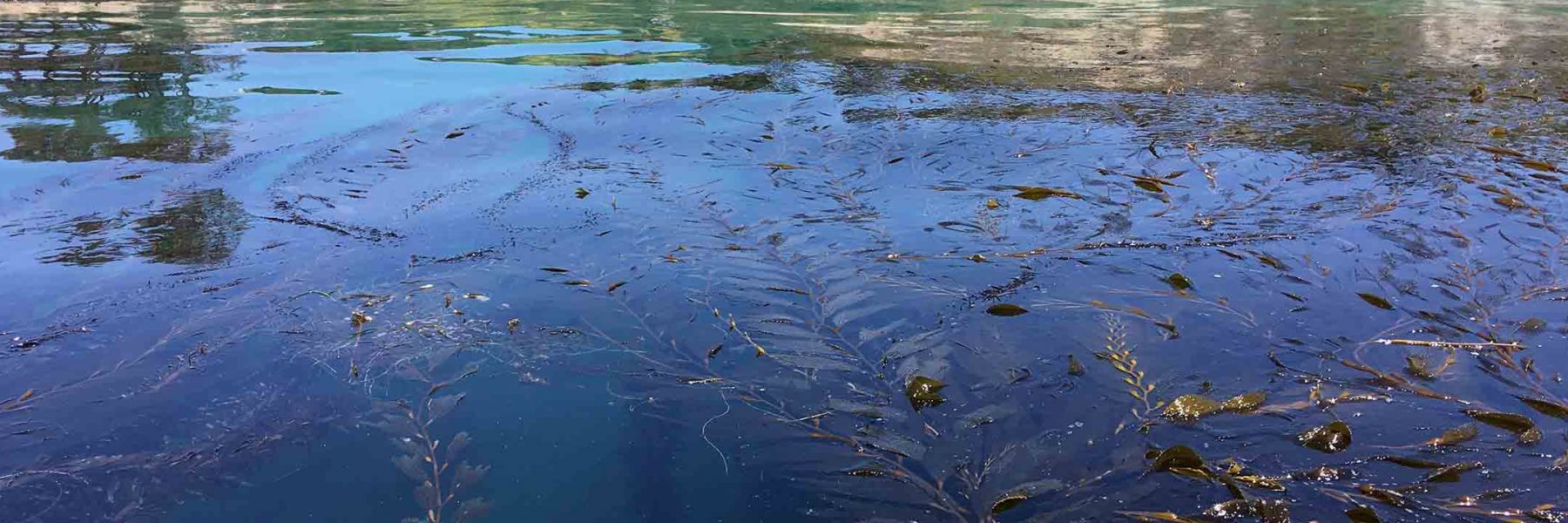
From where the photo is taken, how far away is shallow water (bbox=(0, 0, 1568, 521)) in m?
2.11

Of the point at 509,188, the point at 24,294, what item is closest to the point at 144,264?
the point at 24,294

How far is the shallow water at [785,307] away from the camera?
2.11 metres

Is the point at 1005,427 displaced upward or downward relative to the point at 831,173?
downward

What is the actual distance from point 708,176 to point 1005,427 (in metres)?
2.58

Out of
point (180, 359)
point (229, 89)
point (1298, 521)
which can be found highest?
point (229, 89)

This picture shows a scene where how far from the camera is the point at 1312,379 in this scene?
249 cm

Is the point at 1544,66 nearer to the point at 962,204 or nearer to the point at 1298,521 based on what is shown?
the point at 962,204

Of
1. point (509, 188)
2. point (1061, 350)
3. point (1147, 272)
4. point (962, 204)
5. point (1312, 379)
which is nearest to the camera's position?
point (1312, 379)

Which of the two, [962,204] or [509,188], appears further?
[509,188]

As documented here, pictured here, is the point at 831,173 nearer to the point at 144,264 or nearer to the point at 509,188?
the point at 509,188

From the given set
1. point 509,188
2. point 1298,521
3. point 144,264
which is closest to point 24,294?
point 144,264

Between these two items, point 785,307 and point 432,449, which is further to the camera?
point 785,307

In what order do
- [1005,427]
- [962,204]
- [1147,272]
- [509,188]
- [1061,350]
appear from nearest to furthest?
[1005,427] → [1061,350] → [1147,272] → [962,204] → [509,188]

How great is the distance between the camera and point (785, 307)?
301 cm
